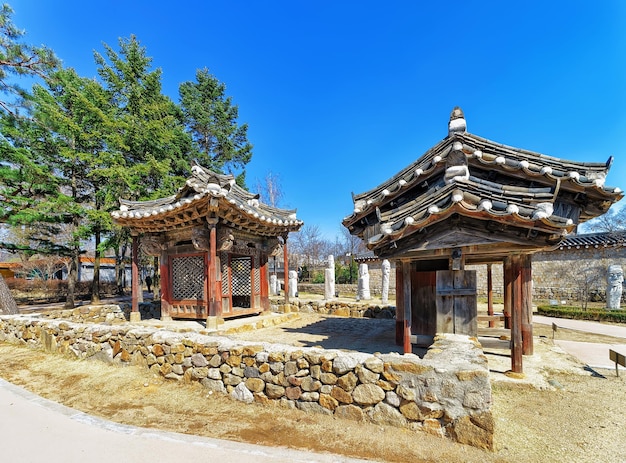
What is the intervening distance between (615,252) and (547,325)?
1072 centimetres

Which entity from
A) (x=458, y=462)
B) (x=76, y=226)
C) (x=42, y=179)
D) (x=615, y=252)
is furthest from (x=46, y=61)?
(x=615, y=252)

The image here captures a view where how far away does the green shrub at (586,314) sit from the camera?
1240 cm

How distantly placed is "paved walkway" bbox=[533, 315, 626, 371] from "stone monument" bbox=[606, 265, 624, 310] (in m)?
3.70

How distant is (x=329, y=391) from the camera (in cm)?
413

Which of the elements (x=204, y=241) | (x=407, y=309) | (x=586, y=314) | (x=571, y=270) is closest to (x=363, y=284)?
(x=586, y=314)

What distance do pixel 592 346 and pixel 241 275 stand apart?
36.1 feet

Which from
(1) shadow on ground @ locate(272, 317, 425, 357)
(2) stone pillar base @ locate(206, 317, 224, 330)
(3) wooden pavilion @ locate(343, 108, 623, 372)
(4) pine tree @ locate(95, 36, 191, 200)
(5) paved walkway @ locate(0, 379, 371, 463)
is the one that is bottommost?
(1) shadow on ground @ locate(272, 317, 425, 357)

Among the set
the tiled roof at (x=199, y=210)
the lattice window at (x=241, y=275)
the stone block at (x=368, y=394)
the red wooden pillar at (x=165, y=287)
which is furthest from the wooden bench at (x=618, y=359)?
the red wooden pillar at (x=165, y=287)

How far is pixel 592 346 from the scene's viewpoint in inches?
311

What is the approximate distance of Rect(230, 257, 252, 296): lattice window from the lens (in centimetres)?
1188

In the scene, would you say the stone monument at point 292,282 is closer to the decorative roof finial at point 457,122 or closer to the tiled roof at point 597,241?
the decorative roof finial at point 457,122

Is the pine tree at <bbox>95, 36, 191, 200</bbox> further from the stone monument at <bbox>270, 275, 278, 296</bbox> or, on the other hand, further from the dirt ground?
the dirt ground

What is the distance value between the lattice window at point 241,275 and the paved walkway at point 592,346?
985 centimetres

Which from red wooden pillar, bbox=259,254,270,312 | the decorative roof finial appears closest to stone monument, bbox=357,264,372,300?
red wooden pillar, bbox=259,254,270,312
